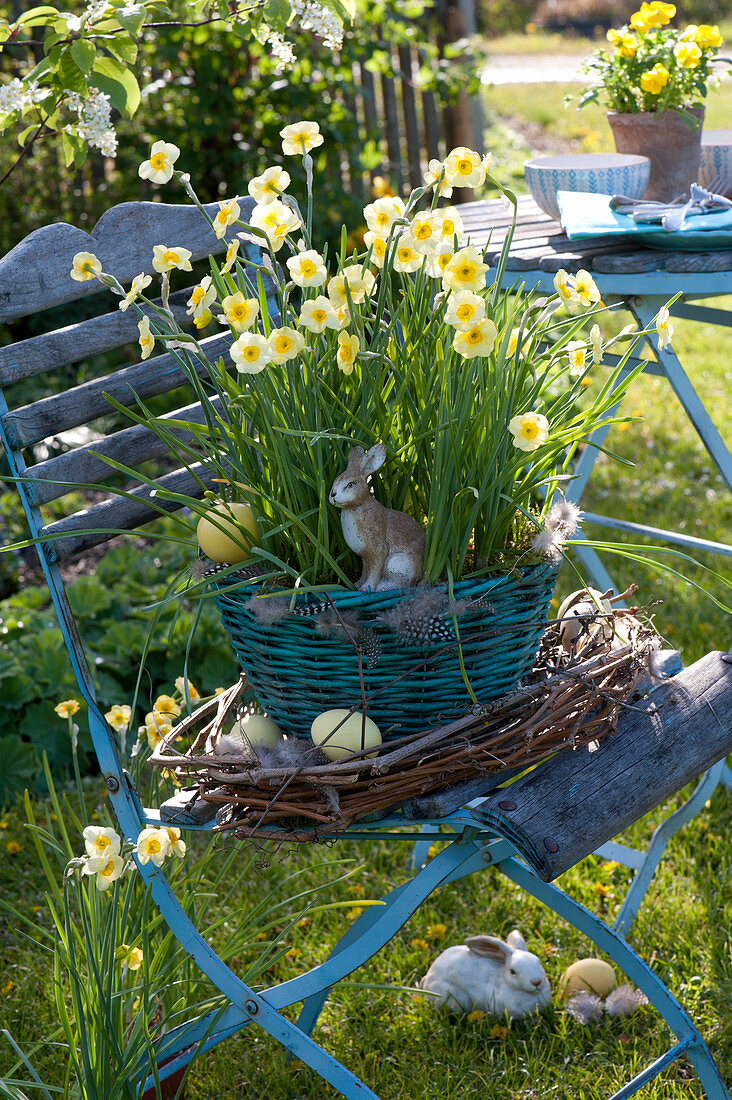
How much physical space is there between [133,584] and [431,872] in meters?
1.82

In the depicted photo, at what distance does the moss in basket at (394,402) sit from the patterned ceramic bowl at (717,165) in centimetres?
96

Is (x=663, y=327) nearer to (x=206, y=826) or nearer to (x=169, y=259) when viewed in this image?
(x=169, y=259)

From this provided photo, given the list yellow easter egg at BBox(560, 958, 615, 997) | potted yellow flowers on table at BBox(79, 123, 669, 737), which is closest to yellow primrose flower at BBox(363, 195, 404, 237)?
potted yellow flowers on table at BBox(79, 123, 669, 737)

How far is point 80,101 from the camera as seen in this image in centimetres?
173

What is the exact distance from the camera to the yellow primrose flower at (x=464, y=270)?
1.08m

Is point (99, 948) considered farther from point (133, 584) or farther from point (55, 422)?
point (133, 584)

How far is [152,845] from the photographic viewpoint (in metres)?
1.24

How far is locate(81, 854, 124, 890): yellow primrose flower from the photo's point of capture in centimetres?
122

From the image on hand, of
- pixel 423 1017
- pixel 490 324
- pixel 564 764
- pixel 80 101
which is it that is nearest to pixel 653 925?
pixel 423 1017

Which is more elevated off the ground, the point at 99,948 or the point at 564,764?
the point at 564,764

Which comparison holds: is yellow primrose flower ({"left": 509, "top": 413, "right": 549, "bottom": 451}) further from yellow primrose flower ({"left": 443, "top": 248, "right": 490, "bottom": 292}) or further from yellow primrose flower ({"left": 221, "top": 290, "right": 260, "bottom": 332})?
yellow primrose flower ({"left": 221, "top": 290, "right": 260, "bottom": 332})

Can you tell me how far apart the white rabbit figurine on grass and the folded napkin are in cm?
124

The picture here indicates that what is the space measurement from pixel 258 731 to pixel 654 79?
4.65ft

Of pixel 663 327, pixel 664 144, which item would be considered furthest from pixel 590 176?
pixel 663 327
